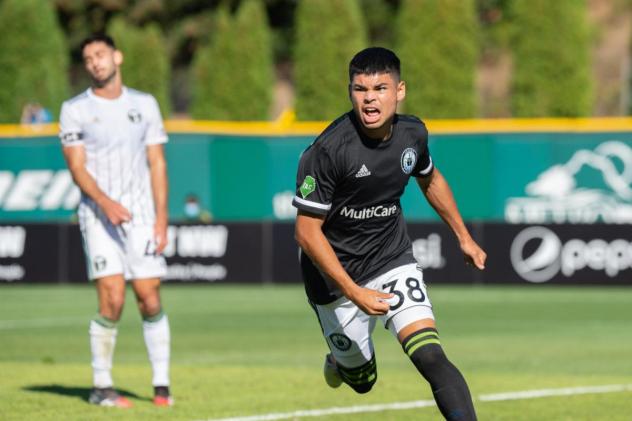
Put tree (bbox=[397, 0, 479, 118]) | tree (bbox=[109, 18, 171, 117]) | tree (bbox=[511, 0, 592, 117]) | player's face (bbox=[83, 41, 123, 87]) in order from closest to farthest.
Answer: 1. player's face (bbox=[83, 41, 123, 87])
2. tree (bbox=[397, 0, 479, 118])
3. tree (bbox=[511, 0, 592, 117])
4. tree (bbox=[109, 18, 171, 117])

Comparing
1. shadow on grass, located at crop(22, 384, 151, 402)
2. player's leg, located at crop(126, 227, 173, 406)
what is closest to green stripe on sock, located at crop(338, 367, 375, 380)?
player's leg, located at crop(126, 227, 173, 406)

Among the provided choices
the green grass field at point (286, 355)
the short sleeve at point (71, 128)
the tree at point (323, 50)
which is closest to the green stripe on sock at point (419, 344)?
the green grass field at point (286, 355)

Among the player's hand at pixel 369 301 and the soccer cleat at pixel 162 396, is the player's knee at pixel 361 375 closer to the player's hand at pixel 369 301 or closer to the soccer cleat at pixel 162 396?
the player's hand at pixel 369 301

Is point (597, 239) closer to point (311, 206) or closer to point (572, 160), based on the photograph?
point (572, 160)

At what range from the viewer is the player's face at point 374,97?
7.61 m

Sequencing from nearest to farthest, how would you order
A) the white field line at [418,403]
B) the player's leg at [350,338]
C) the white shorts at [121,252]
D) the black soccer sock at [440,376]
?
the black soccer sock at [440,376], the player's leg at [350,338], the white field line at [418,403], the white shorts at [121,252]

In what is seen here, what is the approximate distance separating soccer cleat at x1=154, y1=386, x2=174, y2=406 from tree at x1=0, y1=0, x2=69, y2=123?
26.8 metres

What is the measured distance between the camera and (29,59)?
125 feet

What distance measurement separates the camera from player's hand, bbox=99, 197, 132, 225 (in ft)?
33.1

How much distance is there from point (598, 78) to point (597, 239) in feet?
137

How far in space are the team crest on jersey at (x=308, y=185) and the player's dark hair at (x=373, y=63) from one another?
575 millimetres

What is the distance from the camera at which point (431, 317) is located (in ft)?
26.2

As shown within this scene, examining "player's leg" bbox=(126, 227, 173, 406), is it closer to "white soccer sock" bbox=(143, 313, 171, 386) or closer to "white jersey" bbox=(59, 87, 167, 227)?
"white soccer sock" bbox=(143, 313, 171, 386)

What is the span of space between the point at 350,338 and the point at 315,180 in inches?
51.4
